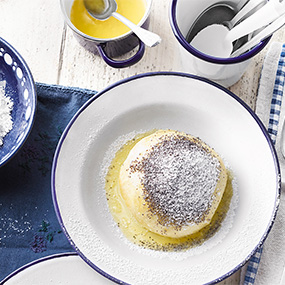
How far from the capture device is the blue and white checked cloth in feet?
3.57

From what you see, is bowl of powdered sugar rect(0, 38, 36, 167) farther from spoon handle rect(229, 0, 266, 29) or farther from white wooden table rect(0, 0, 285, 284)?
spoon handle rect(229, 0, 266, 29)

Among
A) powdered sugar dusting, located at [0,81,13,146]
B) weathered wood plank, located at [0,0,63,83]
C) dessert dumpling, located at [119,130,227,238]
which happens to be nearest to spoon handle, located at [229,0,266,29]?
dessert dumpling, located at [119,130,227,238]

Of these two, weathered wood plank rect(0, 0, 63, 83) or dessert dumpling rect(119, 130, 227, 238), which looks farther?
weathered wood plank rect(0, 0, 63, 83)

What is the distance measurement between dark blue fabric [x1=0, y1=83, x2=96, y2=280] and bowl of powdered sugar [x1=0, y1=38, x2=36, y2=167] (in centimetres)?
5

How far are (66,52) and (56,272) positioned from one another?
0.56 metres

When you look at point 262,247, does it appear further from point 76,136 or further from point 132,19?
point 132,19

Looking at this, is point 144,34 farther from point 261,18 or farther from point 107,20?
point 261,18

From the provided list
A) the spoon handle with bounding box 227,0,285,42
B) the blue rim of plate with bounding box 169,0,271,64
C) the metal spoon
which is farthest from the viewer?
the metal spoon

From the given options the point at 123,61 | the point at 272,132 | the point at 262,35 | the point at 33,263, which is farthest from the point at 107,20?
the point at 33,263

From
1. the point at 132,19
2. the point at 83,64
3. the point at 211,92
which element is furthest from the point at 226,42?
the point at 83,64

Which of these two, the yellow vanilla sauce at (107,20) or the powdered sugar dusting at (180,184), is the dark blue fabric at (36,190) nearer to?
the yellow vanilla sauce at (107,20)

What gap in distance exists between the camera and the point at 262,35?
0.92 meters

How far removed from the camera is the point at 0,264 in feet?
3.70

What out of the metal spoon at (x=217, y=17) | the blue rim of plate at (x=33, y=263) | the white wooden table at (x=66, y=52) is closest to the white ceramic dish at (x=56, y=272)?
the blue rim of plate at (x=33, y=263)
